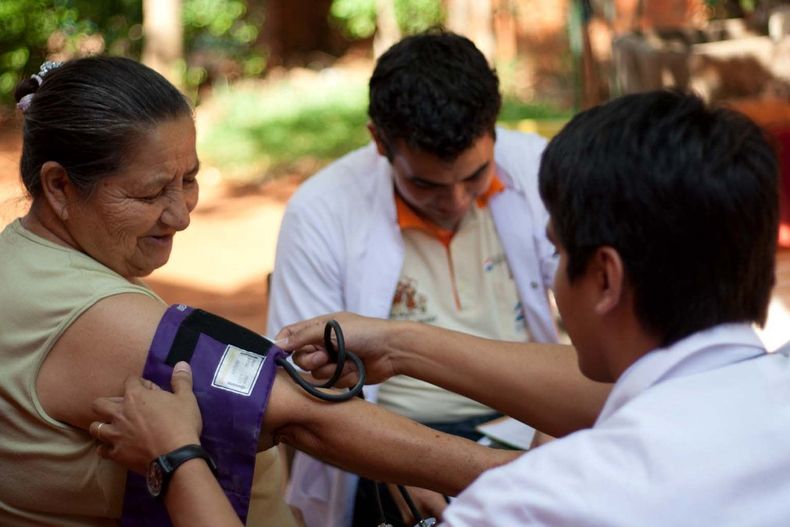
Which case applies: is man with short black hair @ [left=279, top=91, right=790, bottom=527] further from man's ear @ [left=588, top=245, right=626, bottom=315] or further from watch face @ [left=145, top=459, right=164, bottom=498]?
watch face @ [left=145, top=459, right=164, bottom=498]

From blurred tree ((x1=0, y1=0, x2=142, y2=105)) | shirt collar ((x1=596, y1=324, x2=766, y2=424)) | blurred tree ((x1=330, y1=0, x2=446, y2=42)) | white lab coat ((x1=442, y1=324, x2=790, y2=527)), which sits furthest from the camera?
blurred tree ((x1=330, y1=0, x2=446, y2=42))

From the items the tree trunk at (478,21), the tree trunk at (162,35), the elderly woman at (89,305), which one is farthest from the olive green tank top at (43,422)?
the tree trunk at (478,21)

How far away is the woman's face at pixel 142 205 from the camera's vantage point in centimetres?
203

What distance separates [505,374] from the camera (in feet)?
7.49

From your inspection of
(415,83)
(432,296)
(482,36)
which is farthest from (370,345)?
(482,36)

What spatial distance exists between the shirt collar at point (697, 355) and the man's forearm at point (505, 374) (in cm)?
82

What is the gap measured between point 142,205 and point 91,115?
0.20 metres

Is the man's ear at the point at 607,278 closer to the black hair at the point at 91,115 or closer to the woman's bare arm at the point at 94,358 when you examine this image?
the woman's bare arm at the point at 94,358

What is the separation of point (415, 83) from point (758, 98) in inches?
206

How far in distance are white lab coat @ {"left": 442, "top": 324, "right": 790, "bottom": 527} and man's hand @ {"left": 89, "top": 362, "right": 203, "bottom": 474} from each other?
0.54 metres

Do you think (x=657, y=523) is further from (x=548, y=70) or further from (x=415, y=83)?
(x=548, y=70)

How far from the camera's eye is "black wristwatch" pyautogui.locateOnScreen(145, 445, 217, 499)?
166 centimetres

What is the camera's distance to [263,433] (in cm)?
197

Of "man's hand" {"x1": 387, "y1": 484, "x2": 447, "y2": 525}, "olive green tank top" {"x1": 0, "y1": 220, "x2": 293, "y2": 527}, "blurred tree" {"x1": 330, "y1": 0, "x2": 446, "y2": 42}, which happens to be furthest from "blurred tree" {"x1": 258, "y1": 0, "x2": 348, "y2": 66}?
"olive green tank top" {"x1": 0, "y1": 220, "x2": 293, "y2": 527}
